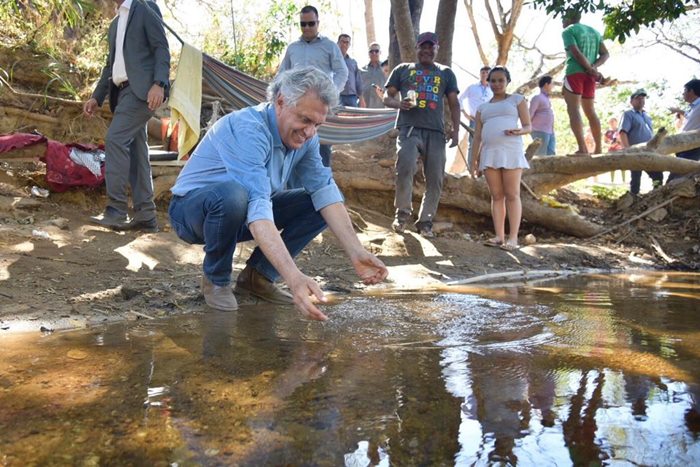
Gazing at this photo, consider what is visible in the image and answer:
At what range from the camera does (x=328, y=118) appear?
5770mm

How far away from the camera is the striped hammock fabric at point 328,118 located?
573 cm

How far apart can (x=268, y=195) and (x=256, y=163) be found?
157 millimetres

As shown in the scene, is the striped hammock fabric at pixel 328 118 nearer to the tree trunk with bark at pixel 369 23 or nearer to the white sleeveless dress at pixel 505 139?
the white sleeveless dress at pixel 505 139

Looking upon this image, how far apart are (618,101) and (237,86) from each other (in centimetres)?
1835

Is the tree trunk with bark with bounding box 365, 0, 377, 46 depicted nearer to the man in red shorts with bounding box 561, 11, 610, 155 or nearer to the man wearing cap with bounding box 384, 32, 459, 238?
the man in red shorts with bounding box 561, 11, 610, 155

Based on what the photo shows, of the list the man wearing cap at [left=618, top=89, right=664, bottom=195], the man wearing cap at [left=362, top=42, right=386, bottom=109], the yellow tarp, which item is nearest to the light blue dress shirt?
the yellow tarp

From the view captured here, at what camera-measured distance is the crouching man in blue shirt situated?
2354mm

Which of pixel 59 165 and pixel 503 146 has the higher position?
pixel 503 146

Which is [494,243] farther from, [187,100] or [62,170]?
[62,170]

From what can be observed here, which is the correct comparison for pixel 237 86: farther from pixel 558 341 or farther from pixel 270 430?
pixel 270 430

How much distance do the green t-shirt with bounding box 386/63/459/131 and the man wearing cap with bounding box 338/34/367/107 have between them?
203 cm

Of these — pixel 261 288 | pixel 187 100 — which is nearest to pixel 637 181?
pixel 187 100

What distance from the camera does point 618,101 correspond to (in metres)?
21.2

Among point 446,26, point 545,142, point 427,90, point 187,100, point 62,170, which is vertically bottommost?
point 62,170
